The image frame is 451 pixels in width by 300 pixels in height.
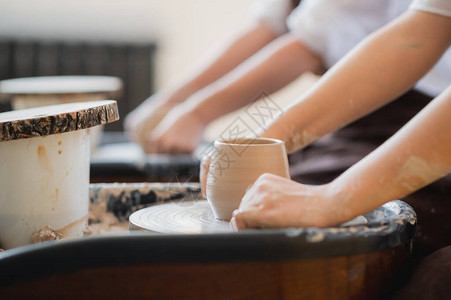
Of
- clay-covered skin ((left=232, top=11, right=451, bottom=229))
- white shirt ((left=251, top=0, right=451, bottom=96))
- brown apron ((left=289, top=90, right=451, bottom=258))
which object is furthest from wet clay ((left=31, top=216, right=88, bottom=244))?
white shirt ((left=251, top=0, right=451, bottom=96))

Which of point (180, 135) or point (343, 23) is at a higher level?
point (343, 23)

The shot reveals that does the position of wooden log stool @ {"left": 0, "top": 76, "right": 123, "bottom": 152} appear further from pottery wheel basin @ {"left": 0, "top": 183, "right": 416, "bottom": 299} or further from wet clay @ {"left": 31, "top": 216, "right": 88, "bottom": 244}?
pottery wheel basin @ {"left": 0, "top": 183, "right": 416, "bottom": 299}

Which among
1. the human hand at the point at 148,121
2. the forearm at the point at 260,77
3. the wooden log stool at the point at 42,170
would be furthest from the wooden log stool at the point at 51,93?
the wooden log stool at the point at 42,170

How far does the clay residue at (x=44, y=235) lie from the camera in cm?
69

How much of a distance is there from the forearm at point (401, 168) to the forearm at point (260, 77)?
2.75 feet

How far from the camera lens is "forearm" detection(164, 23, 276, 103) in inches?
69.3

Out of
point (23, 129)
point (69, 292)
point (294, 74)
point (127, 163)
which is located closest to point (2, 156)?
point (23, 129)

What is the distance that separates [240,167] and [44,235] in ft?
0.88

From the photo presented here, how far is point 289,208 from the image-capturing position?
57 cm

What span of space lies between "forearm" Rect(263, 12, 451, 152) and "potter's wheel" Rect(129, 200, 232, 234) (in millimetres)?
174

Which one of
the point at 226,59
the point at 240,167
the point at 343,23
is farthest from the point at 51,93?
the point at 240,167

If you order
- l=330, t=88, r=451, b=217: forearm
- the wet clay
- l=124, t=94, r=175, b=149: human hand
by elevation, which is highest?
l=330, t=88, r=451, b=217: forearm

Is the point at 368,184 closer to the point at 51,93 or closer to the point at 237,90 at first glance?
A: the point at 237,90

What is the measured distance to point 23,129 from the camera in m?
0.64
